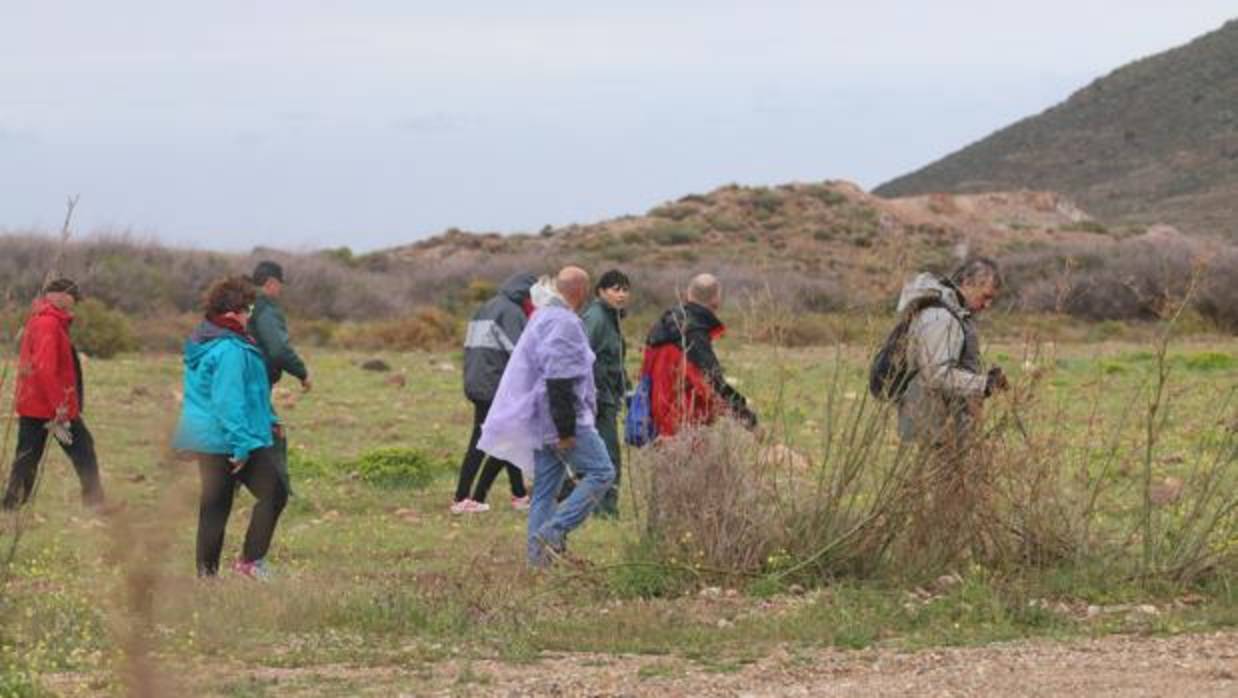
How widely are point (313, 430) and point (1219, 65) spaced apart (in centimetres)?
7525

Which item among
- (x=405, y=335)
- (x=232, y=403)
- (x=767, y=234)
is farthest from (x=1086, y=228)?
(x=232, y=403)

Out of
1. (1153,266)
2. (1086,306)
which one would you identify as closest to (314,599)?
(1086,306)

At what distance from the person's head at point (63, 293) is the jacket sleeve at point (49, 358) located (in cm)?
14

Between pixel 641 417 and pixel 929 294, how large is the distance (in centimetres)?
256

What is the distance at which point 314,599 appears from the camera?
8.52m

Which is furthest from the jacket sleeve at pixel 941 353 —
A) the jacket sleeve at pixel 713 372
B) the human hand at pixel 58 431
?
the human hand at pixel 58 431

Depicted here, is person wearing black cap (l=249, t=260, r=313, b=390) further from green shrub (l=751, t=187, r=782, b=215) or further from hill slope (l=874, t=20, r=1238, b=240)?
hill slope (l=874, t=20, r=1238, b=240)

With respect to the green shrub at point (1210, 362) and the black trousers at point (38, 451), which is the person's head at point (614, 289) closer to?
the black trousers at point (38, 451)

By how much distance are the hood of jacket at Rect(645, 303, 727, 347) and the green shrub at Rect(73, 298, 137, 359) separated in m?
19.4

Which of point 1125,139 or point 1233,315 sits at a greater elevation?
point 1125,139

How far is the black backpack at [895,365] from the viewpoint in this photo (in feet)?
29.7

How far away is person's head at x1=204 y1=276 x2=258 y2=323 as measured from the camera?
964cm

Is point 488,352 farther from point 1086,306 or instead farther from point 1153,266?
point 1153,266

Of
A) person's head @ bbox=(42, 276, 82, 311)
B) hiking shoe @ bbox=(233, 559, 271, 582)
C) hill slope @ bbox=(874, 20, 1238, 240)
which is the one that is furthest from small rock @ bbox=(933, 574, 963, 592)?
hill slope @ bbox=(874, 20, 1238, 240)
